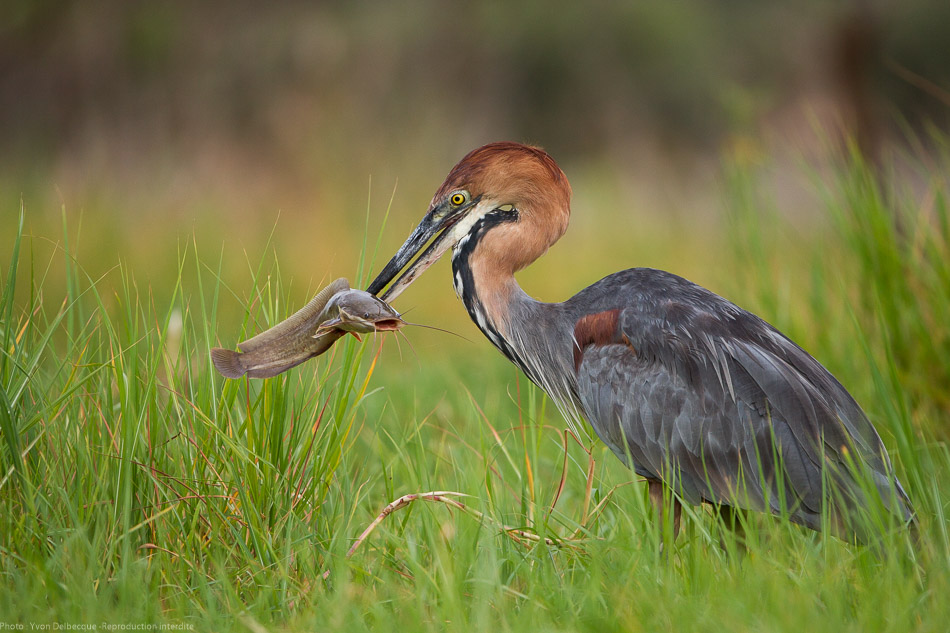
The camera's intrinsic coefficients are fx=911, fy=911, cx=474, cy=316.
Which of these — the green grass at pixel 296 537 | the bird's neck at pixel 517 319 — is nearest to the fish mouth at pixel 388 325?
the green grass at pixel 296 537

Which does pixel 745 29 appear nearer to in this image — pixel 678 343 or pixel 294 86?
pixel 294 86

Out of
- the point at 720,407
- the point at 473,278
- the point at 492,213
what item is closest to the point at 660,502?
the point at 720,407

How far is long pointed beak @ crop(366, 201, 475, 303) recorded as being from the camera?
11.9ft

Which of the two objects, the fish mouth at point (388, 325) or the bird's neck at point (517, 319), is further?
the bird's neck at point (517, 319)

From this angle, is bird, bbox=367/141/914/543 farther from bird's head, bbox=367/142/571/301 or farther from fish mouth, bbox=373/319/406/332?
fish mouth, bbox=373/319/406/332

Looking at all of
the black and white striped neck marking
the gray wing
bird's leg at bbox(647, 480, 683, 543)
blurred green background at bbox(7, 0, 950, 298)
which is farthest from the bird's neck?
blurred green background at bbox(7, 0, 950, 298)

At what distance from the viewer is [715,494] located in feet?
10.5

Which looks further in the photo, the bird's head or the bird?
the bird's head

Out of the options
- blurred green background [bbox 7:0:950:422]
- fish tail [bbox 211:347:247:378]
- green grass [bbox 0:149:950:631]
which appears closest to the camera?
green grass [bbox 0:149:950:631]

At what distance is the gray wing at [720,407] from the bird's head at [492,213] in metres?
0.48

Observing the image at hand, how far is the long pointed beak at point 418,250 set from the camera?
3631 mm

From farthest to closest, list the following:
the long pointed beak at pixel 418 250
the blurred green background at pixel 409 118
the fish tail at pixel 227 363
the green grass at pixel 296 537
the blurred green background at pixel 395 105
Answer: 1. the blurred green background at pixel 395 105
2. the blurred green background at pixel 409 118
3. the long pointed beak at pixel 418 250
4. the fish tail at pixel 227 363
5. the green grass at pixel 296 537

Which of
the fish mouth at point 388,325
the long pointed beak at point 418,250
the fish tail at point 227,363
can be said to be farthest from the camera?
the long pointed beak at point 418,250

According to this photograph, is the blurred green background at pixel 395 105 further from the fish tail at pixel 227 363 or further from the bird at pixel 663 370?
the fish tail at pixel 227 363
